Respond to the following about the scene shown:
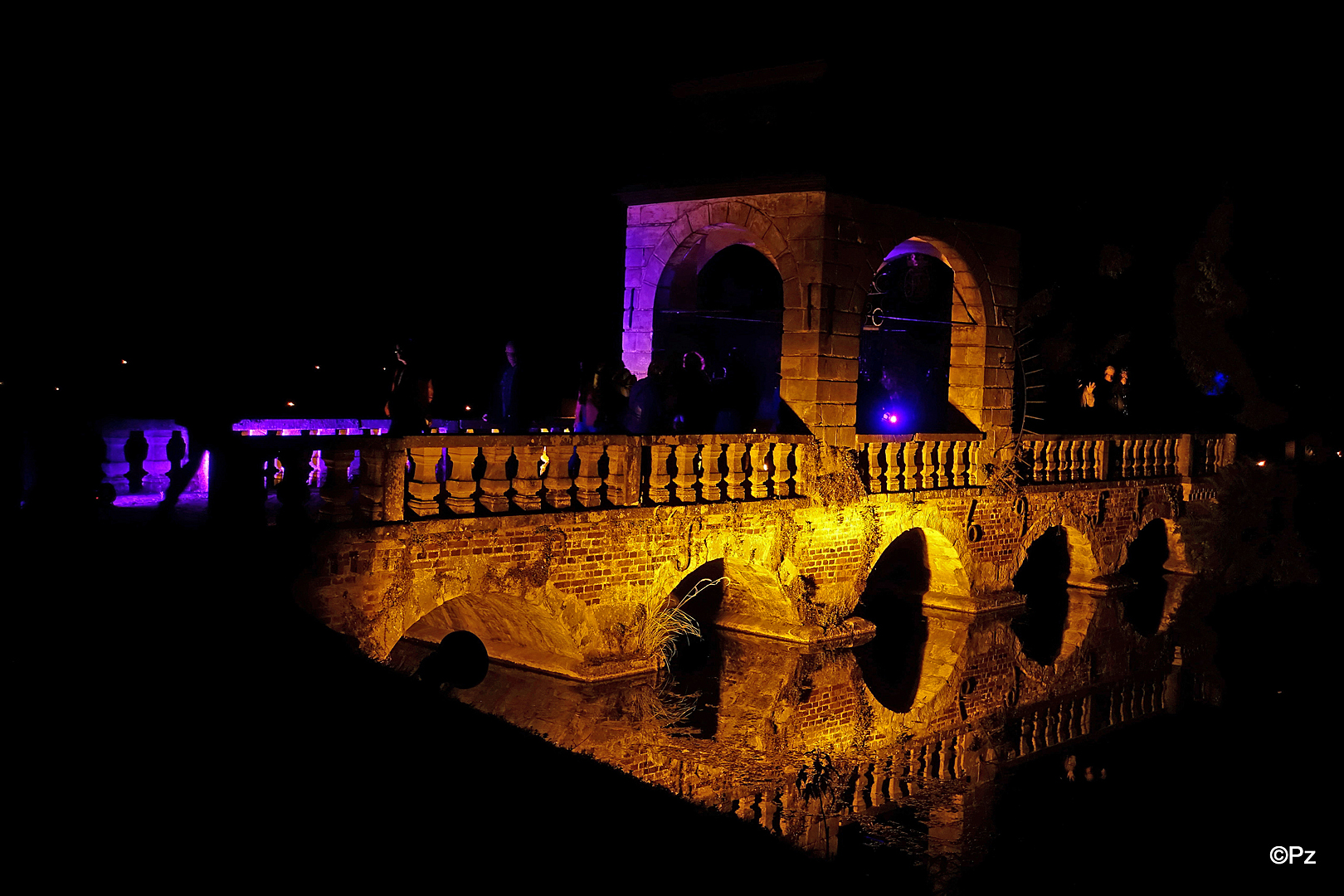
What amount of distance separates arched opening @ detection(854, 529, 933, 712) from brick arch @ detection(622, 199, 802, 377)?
3718mm

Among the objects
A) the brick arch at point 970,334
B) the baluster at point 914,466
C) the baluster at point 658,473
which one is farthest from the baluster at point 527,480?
the brick arch at point 970,334

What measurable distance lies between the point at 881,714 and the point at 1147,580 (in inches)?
351

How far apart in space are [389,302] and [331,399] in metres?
1.65

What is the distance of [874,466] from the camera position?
12.2 meters

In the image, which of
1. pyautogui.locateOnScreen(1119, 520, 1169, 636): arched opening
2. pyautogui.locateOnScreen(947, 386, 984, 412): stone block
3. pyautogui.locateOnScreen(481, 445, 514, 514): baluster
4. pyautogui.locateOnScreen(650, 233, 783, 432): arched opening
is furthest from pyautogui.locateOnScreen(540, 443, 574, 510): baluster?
pyautogui.locateOnScreen(1119, 520, 1169, 636): arched opening

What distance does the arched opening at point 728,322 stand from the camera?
12.5m

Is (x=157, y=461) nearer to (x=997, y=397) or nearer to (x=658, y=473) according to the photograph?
(x=658, y=473)

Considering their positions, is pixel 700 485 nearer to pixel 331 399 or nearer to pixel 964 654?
pixel 964 654

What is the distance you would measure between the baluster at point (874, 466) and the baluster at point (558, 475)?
406 centimetres

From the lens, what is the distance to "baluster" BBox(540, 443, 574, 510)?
9062 mm

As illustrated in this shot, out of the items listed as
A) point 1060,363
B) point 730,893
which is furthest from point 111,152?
point 1060,363

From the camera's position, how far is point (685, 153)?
1248 cm

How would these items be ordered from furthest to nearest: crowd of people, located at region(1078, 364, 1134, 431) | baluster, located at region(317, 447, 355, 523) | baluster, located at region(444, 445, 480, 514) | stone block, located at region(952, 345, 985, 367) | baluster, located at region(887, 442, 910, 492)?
crowd of people, located at region(1078, 364, 1134, 431) < stone block, located at region(952, 345, 985, 367) < baluster, located at region(887, 442, 910, 492) < baluster, located at region(444, 445, 480, 514) < baluster, located at region(317, 447, 355, 523)

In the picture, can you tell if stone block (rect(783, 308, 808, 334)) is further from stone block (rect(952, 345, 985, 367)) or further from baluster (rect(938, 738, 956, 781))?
baluster (rect(938, 738, 956, 781))
